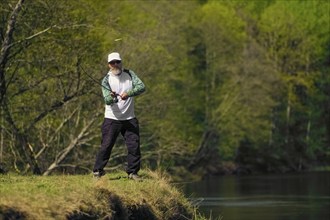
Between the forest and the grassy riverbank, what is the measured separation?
1180 centimetres

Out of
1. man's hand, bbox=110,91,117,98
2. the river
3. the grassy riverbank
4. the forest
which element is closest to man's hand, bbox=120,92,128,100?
man's hand, bbox=110,91,117,98

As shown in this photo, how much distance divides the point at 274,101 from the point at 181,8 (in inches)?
443

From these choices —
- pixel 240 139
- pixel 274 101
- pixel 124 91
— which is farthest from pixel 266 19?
pixel 124 91

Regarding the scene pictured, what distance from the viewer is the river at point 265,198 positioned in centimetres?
3111

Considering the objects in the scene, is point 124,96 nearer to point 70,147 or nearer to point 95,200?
point 95,200

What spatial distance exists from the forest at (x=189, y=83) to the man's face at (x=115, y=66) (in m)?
11.2

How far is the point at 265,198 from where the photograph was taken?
39.8 meters

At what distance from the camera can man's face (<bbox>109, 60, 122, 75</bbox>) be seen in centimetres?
1328

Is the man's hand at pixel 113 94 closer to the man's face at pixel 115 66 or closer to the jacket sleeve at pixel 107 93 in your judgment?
Result: the jacket sleeve at pixel 107 93

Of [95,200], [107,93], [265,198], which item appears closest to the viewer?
[95,200]

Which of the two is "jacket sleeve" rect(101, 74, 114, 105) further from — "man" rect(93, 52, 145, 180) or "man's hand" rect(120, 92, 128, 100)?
"man's hand" rect(120, 92, 128, 100)

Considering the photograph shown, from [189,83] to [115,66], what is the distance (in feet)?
178

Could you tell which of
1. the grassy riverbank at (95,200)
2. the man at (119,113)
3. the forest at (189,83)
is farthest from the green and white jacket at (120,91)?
the forest at (189,83)

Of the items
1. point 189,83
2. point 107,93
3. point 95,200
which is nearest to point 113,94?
point 107,93
